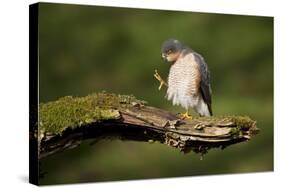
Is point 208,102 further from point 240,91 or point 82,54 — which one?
point 82,54

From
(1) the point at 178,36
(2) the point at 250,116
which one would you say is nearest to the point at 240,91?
(2) the point at 250,116

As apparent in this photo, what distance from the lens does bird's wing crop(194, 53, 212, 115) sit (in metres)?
6.27

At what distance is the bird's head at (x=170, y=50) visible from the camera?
6172mm

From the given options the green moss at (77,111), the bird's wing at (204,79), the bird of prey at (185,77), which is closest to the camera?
the green moss at (77,111)

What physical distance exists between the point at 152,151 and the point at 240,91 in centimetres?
102

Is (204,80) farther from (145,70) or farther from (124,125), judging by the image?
(124,125)

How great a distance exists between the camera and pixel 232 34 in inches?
255

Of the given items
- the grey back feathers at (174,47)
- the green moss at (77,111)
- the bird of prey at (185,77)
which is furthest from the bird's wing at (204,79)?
the green moss at (77,111)

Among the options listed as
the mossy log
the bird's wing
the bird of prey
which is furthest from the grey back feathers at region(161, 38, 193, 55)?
the mossy log

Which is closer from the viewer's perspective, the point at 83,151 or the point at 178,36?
the point at 83,151

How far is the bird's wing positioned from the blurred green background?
59mm

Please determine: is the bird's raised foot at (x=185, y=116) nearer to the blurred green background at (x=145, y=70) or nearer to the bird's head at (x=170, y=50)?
the blurred green background at (x=145, y=70)

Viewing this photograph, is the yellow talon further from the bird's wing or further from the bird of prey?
the bird's wing

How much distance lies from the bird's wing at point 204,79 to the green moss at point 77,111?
750 mm
